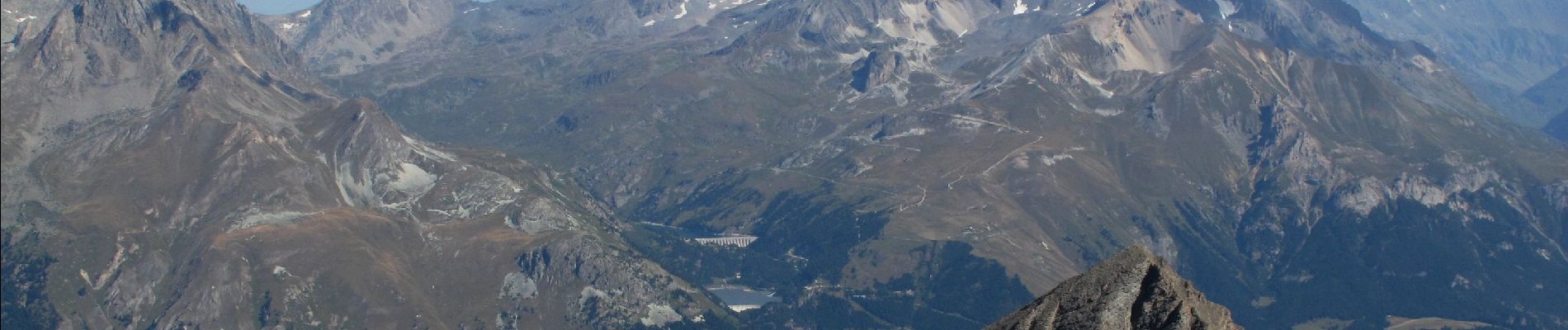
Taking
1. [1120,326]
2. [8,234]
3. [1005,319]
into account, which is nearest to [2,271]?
[8,234]

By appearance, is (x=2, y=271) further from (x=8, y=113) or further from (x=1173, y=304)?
(x=1173, y=304)

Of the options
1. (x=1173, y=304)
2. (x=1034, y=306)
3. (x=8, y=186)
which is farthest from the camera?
(x=8, y=186)

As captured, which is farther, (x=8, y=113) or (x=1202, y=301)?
(x=8, y=113)

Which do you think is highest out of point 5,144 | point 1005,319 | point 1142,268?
point 5,144

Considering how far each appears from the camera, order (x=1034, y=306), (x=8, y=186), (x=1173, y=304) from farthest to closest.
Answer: (x=8, y=186), (x=1034, y=306), (x=1173, y=304)

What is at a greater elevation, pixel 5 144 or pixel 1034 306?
pixel 5 144

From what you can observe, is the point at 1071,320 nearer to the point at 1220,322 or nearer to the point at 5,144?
the point at 1220,322
